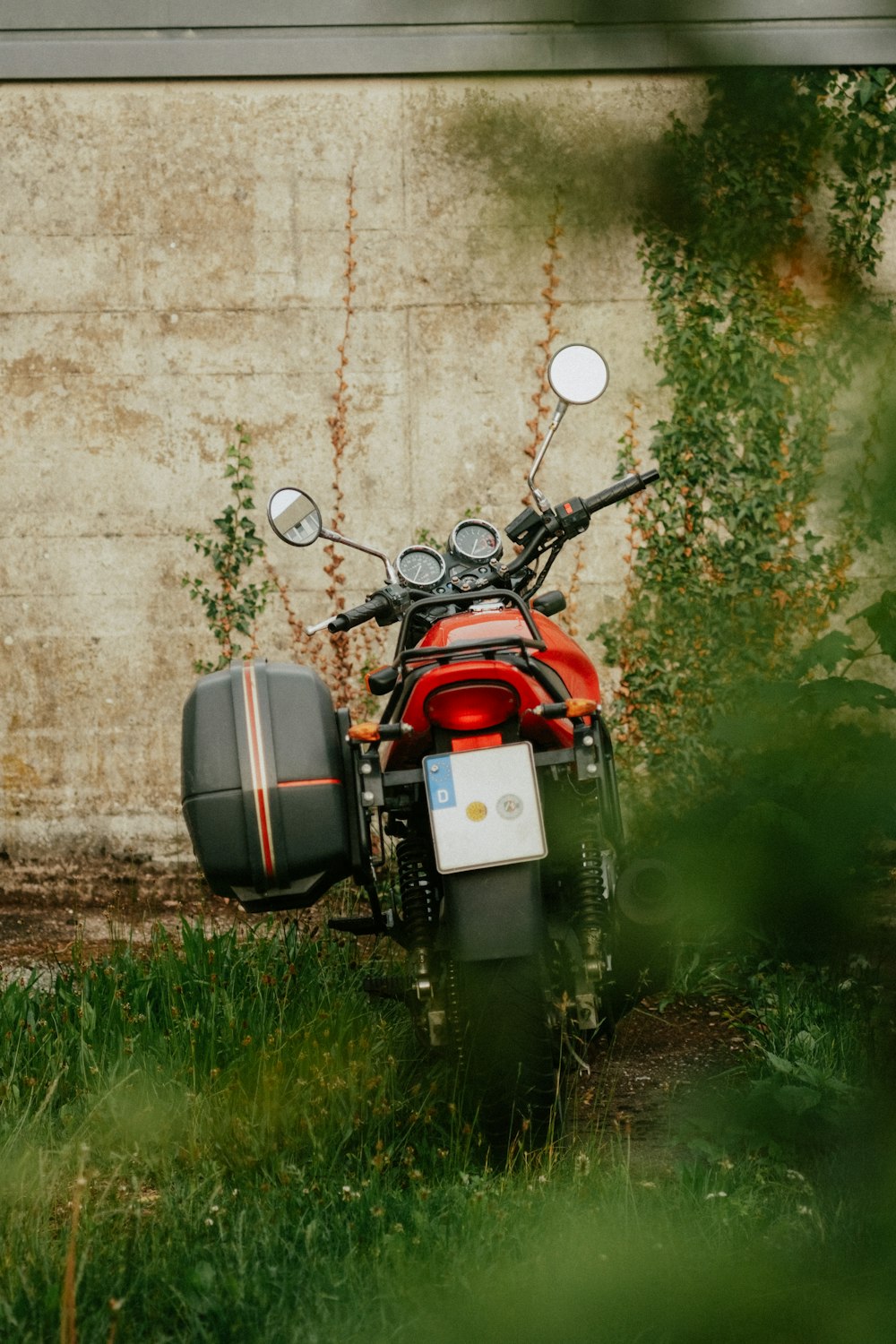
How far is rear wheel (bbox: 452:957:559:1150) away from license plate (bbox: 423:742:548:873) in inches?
7.6

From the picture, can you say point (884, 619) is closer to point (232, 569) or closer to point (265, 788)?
point (265, 788)

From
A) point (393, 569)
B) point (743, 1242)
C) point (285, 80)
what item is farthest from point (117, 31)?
point (743, 1242)

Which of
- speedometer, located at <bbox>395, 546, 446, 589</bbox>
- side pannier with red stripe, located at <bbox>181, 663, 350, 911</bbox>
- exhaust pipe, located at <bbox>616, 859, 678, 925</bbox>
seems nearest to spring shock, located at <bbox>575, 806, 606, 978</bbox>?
side pannier with red stripe, located at <bbox>181, 663, 350, 911</bbox>

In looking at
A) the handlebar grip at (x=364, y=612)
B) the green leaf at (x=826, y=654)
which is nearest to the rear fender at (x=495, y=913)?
the handlebar grip at (x=364, y=612)

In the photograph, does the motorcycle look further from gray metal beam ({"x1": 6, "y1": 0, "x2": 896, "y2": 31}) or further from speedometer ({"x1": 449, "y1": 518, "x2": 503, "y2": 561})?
gray metal beam ({"x1": 6, "y1": 0, "x2": 896, "y2": 31})

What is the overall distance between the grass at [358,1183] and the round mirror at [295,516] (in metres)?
1.06

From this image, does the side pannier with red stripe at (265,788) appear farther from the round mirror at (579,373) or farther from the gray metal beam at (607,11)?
the gray metal beam at (607,11)

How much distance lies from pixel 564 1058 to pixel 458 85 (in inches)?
88.1

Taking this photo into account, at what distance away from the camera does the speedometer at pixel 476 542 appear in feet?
9.70

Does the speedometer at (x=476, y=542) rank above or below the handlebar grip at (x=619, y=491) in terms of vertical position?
below

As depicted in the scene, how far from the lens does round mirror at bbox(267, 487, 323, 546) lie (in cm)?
282

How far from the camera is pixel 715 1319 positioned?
2.54 feet

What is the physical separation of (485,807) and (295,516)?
0.89m

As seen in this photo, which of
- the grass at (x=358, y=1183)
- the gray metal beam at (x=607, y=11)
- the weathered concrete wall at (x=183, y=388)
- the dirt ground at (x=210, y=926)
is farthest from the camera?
the weathered concrete wall at (x=183, y=388)
